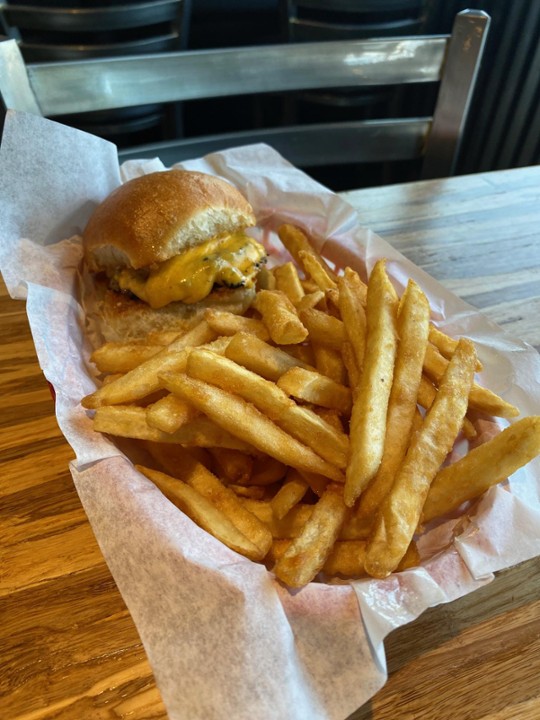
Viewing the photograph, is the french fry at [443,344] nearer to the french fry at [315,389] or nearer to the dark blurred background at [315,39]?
the french fry at [315,389]

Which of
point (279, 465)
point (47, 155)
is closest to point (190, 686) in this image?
point (279, 465)

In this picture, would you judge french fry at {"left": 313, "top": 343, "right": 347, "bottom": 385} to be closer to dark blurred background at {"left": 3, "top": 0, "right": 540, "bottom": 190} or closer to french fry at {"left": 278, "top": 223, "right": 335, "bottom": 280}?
french fry at {"left": 278, "top": 223, "right": 335, "bottom": 280}

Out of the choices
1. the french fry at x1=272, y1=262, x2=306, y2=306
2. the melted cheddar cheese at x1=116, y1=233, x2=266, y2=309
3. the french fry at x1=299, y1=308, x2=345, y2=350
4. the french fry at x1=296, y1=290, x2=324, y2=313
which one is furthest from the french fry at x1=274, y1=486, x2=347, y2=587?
the melted cheddar cheese at x1=116, y1=233, x2=266, y2=309

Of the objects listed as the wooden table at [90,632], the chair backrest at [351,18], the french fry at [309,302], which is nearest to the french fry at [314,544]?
the wooden table at [90,632]

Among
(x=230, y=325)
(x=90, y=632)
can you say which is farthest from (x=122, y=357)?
(x=90, y=632)

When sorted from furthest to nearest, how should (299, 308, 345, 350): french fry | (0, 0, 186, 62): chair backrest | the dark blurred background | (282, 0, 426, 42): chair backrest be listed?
(282, 0, 426, 42): chair backrest < the dark blurred background < (0, 0, 186, 62): chair backrest < (299, 308, 345, 350): french fry
